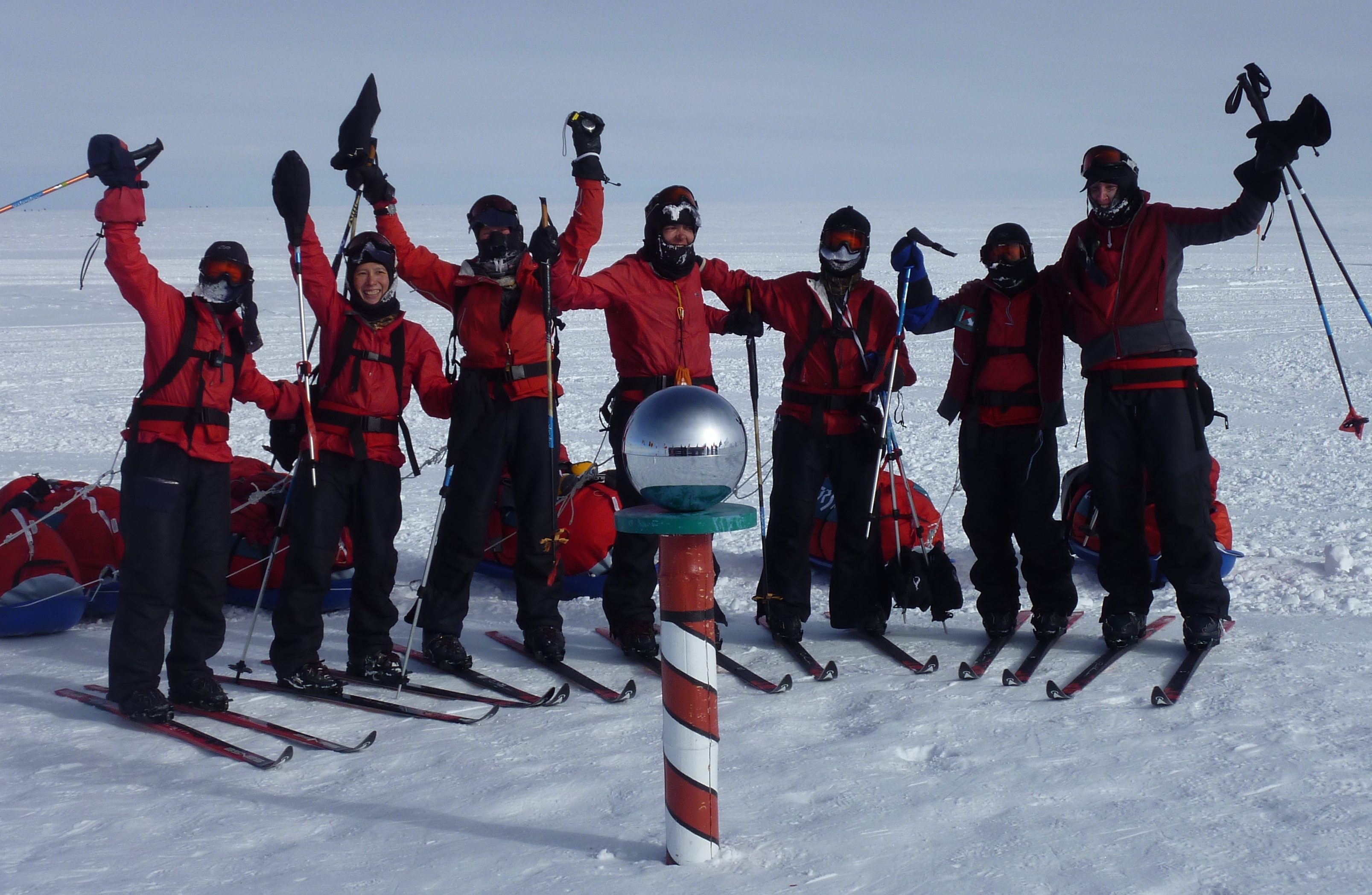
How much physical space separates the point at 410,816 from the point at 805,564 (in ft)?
7.07

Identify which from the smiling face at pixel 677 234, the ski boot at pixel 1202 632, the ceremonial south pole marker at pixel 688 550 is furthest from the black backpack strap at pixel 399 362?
the ski boot at pixel 1202 632

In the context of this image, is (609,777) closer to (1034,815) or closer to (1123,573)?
(1034,815)

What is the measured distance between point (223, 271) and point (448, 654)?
1705 mm

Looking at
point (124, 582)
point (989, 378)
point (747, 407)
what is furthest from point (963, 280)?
point (124, 582)

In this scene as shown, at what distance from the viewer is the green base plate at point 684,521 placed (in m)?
2.75

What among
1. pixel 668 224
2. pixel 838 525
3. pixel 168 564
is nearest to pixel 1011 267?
pixel 838 525

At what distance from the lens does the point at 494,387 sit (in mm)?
4734

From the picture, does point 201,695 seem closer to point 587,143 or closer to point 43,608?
point 43,608

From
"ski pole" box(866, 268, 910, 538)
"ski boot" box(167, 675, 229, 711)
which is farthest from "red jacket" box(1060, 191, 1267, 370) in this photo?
"ski boot" box(167, 675, 229, 711)

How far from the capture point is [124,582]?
427 centimetres

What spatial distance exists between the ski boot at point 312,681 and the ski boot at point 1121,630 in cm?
300

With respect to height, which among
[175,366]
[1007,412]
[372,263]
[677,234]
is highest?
[677,234]

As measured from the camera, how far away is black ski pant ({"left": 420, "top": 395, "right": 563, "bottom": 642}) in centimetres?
471

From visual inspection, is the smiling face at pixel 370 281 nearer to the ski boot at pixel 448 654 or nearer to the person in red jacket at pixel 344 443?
the person in red jacket at pixel 344 443
